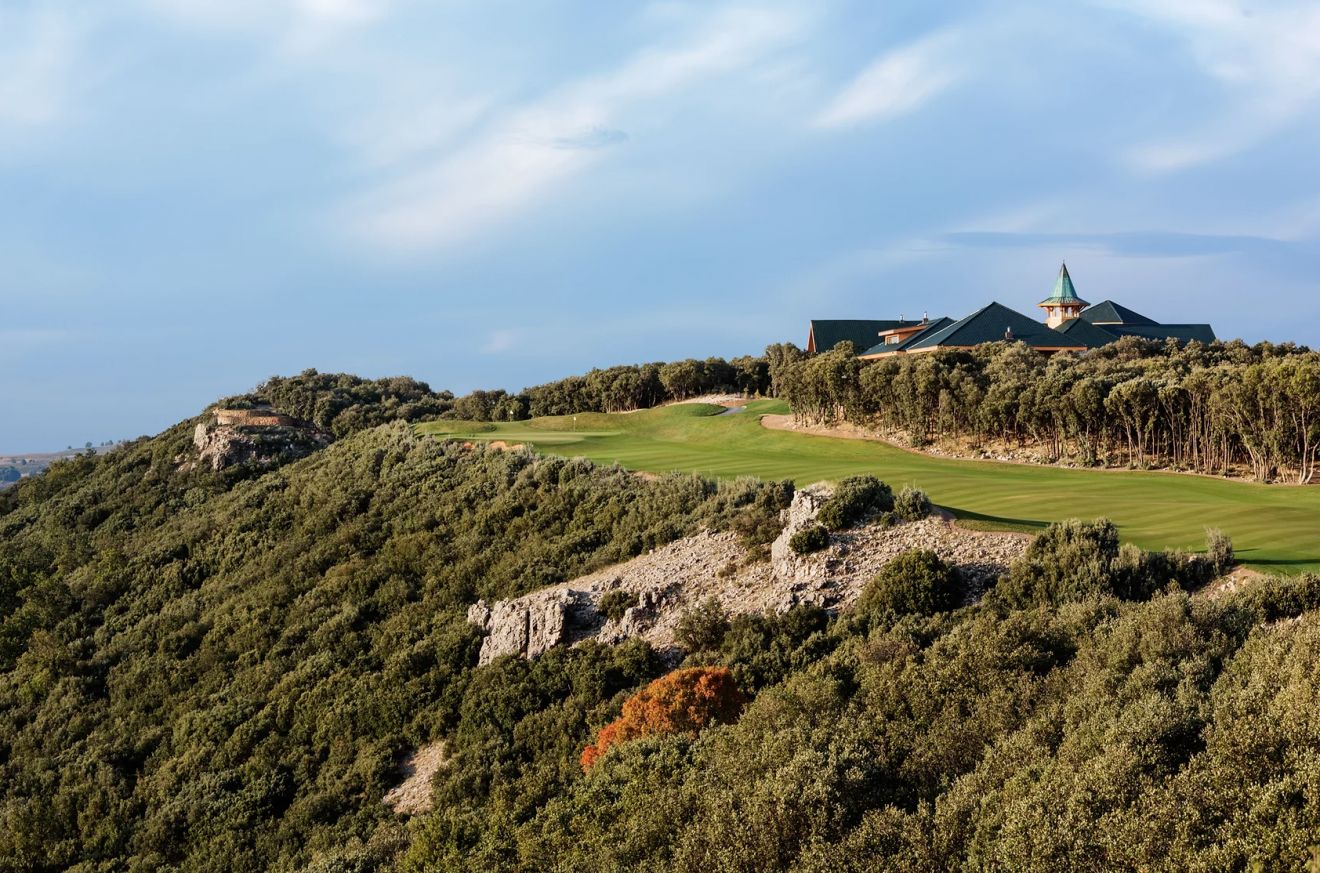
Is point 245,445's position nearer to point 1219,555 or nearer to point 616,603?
point 616,603

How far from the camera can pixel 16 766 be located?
19578 millimetres

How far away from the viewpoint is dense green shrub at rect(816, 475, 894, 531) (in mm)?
17906

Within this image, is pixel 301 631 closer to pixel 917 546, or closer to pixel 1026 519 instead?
pixel 917 546

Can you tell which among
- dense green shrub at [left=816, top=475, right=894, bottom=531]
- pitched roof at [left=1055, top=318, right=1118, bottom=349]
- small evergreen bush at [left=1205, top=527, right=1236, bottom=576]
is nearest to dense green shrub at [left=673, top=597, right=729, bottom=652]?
dense green shrub at [left=816, top=475, right=894, bottom=531]

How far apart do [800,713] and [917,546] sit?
6.76m

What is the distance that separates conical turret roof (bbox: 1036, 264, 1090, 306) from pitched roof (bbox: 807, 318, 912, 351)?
13.8 m

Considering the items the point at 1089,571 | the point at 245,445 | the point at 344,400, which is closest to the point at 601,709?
the point at 1089,571

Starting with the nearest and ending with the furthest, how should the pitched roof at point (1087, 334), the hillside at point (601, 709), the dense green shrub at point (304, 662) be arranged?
the hillside at point (601, 709) < the dense green shrub at point (304, 662) < the pitched roof at point (1087, 334)

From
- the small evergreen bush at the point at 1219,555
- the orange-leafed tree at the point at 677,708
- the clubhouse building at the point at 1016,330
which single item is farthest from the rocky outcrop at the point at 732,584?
the clubhouse building at the point at 1016,330

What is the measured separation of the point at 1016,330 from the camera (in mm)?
56562

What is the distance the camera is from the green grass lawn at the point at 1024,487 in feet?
56.4

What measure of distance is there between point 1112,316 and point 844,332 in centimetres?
2108

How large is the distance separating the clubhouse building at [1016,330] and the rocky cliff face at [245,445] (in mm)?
33356

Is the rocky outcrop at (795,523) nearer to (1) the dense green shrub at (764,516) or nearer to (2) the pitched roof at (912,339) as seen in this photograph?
(1) the dense green shrub at (764,516)
